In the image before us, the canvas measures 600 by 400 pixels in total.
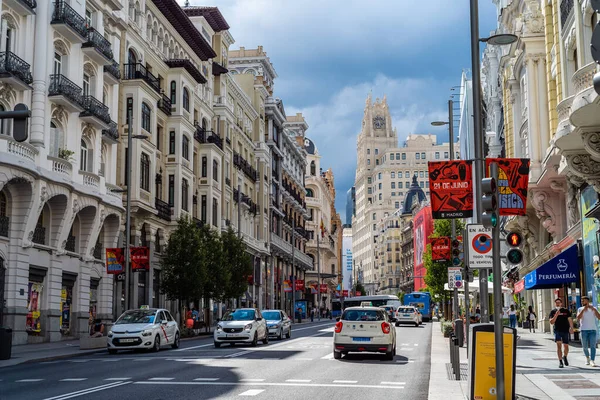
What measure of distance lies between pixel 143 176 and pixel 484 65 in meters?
41.0

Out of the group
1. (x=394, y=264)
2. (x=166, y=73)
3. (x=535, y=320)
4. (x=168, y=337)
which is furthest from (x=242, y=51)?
(x=394, y=264)

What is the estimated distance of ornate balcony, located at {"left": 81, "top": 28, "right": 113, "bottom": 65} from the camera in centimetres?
3716

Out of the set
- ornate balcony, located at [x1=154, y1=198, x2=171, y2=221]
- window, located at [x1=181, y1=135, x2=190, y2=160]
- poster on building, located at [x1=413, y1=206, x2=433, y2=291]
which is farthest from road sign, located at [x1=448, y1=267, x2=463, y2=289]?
poster on building, located at [x1=413, y1=206, x2=433, y2=291]

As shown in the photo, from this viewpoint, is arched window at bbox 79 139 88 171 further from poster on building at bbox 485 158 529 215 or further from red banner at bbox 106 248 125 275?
poster on building at bbox 485 158 529 215

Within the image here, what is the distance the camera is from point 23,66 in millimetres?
31750

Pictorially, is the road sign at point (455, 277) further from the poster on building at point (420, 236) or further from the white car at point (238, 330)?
the poster on building at point (420, 236)

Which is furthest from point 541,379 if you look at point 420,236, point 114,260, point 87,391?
point 420,236

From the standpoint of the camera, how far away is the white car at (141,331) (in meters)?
26.3

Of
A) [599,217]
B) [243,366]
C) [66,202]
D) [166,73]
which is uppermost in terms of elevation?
[166,73]

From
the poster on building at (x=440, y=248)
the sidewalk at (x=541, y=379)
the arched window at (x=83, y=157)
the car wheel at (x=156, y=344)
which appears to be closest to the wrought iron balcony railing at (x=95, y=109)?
the arched window at (x=83, y=157)

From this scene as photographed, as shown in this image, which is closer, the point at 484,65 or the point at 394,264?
the point at 484,65

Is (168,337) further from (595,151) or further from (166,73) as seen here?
(166,73)

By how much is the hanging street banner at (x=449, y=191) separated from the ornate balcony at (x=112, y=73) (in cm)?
2571

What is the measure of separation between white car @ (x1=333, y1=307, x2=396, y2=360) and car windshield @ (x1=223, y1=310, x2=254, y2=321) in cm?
848
